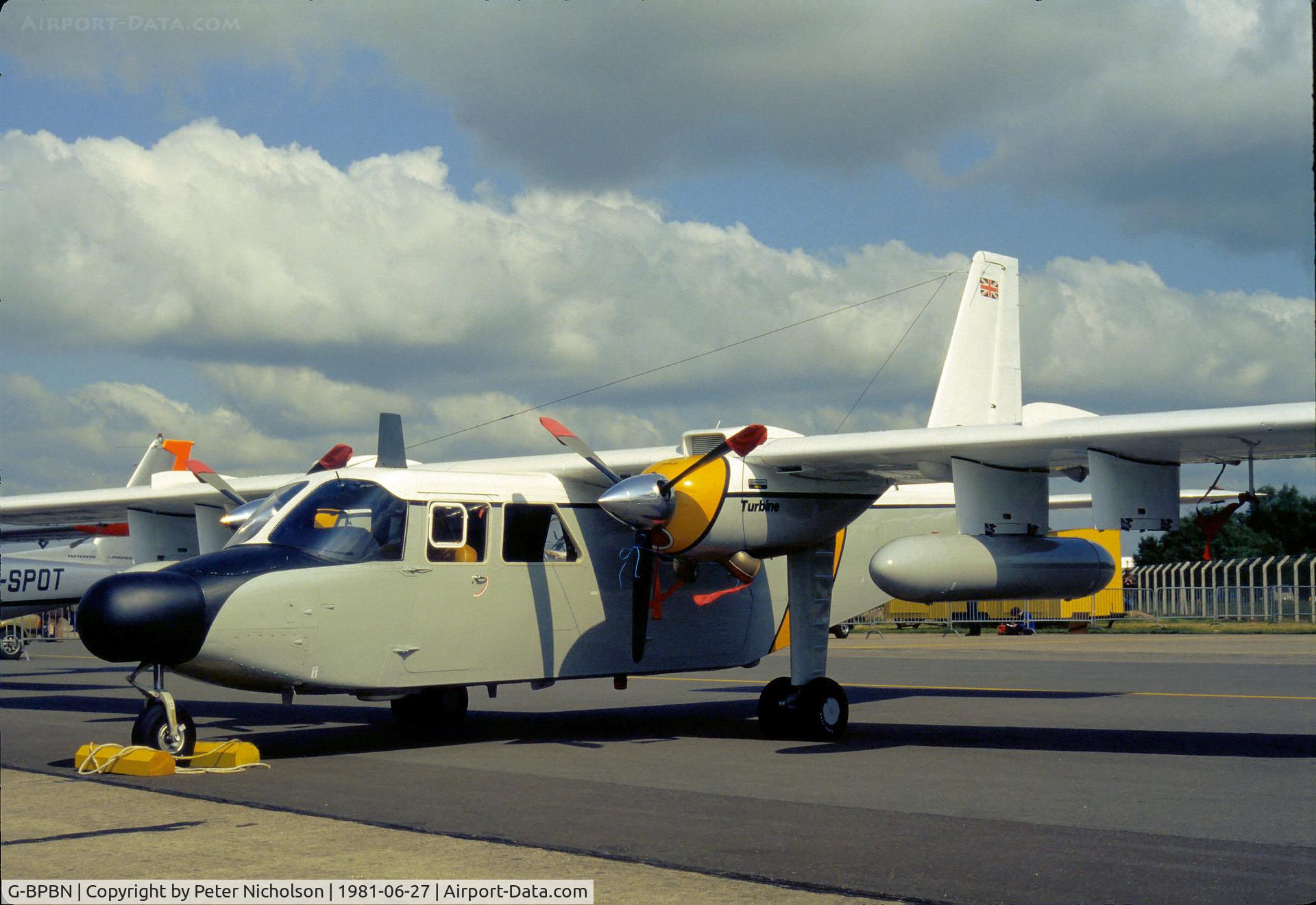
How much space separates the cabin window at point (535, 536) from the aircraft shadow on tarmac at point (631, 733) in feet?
6.66

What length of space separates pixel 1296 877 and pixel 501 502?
838 centimetres

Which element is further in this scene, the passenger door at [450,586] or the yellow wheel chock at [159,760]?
the passenger door at [450,586]

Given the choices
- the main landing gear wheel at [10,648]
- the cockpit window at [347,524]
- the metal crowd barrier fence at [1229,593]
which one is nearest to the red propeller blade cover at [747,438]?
the cockpit window at [347,524]

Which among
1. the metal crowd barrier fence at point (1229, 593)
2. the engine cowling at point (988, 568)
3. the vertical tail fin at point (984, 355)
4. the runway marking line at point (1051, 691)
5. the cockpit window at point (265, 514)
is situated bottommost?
the runway marking line at point (1051, 691)

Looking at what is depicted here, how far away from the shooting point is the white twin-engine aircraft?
37.2 ft

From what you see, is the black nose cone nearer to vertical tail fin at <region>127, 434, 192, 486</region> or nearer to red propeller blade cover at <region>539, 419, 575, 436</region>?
red propeller blade cover at <region>539, 419, 575, 436</region>

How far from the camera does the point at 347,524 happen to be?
1213cm

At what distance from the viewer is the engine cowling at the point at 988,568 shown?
41.8ft

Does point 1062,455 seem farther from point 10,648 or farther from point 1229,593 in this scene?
point 1229,593

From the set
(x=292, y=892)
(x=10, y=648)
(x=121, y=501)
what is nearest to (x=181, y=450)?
(x=121, y=501)

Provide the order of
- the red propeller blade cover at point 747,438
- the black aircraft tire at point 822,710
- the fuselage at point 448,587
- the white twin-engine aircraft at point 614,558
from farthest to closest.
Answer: the black aircraft tire at point 822,710
the red propeller blade cover at point 747,438
the white twin-engine aircraft at point 614,558
the fuselage at point 448,587

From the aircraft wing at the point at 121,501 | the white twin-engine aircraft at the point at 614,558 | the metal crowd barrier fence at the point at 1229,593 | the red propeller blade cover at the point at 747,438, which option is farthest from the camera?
the metal crowd barrier fence at the point at 1229,593

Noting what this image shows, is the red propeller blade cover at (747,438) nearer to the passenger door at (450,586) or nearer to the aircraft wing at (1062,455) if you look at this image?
the aircraft wing at (1062,455)

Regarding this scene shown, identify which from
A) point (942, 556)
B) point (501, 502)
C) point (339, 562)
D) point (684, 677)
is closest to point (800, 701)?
point (942, 556)
